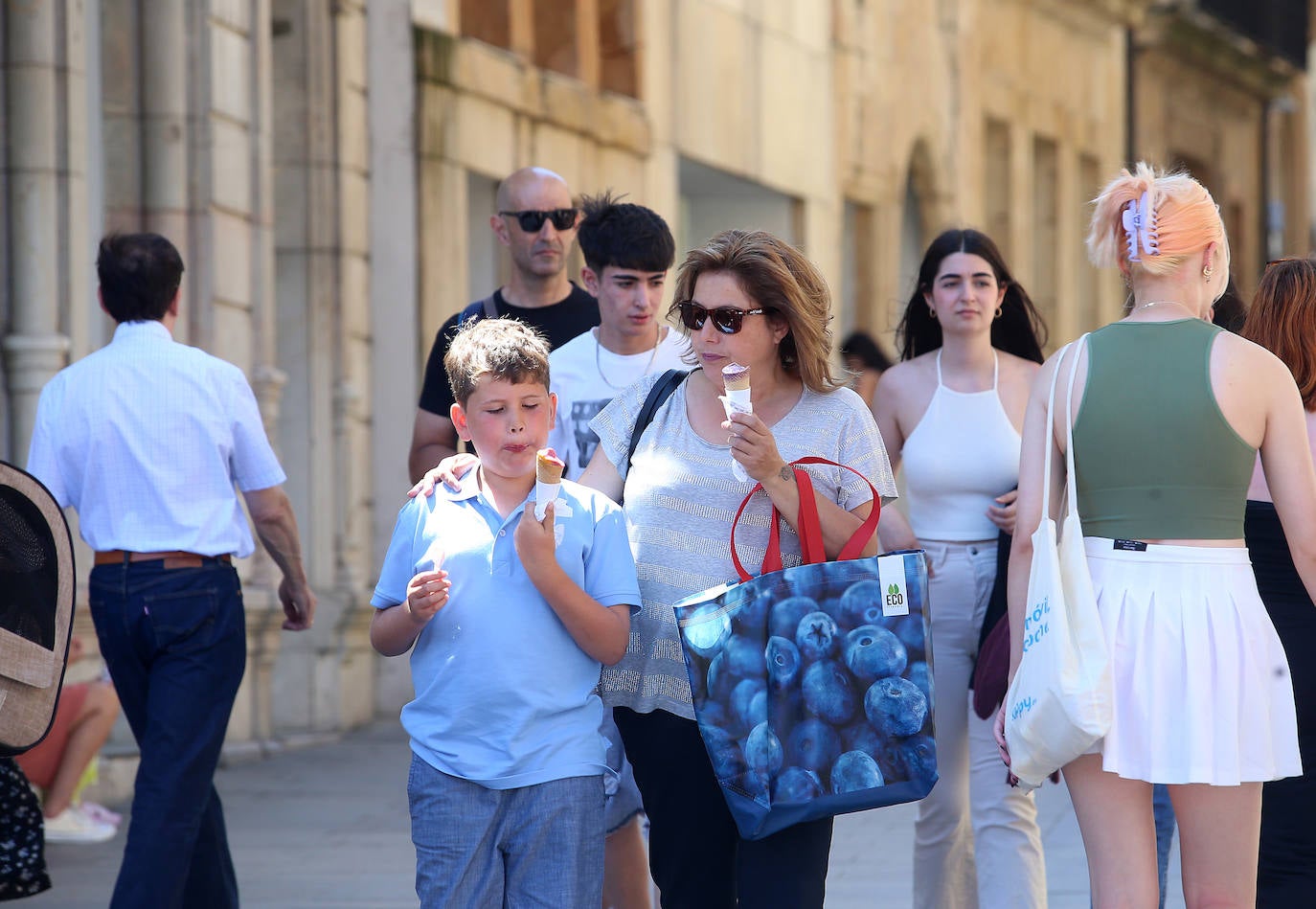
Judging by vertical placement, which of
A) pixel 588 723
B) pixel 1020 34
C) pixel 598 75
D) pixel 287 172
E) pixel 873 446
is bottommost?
pixel 588 723

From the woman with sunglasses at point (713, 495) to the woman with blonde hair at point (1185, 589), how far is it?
51cm

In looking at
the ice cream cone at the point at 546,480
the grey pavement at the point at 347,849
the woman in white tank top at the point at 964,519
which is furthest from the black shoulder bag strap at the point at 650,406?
the grey pavement at the point at 347,849

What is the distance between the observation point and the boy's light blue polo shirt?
4375 millimetres

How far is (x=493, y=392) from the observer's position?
441 cm

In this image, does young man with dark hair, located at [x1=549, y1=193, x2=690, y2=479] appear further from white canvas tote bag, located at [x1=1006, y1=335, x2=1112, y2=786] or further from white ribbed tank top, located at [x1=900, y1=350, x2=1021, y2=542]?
white canvas tote bag, located at [x1=1006, y1=335, x2=1112, y2=786]

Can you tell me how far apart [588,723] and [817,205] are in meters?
14.7

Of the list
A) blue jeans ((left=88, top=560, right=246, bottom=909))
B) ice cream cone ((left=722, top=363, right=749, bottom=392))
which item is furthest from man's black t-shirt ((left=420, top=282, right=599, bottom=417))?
ice cream cone ((left=722, top=363, right=749, bottom=392))

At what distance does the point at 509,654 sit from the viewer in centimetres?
439

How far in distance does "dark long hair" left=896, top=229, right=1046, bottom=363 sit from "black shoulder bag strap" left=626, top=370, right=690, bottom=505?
65.3 inches

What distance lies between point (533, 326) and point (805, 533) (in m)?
2.14

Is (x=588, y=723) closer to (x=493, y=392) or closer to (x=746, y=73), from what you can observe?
(x=493, y=392)

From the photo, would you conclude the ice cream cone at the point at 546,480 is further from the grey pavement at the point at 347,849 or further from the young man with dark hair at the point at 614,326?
the grey pavement at the point at 347,849

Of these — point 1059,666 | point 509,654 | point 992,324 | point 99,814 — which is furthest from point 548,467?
point 99,814

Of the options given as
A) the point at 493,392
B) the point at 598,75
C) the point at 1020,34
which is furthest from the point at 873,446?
the point at 1020,34
